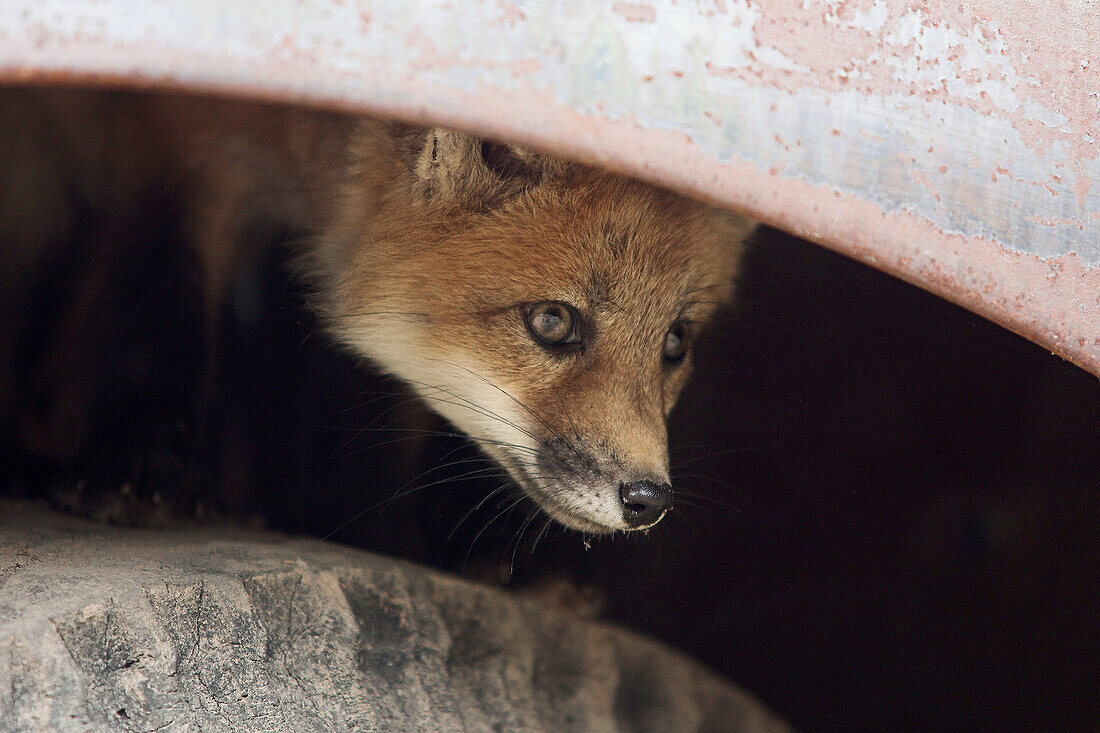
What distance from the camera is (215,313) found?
2262 millimetres

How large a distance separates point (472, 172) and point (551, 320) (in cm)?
35

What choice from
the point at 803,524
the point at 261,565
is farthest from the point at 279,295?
the point at 803,524

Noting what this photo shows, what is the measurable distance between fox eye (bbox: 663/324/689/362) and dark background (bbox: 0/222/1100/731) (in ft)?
1.14

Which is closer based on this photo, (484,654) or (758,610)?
(484,654)

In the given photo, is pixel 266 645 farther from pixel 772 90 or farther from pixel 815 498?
pixel 815 498

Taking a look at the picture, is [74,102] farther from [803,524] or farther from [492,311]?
[803,524]

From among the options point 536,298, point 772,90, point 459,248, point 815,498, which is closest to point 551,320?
point 536,298

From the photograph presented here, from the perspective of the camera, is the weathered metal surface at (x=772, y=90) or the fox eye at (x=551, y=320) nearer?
the weathered metal surface at (x=772, y=90)

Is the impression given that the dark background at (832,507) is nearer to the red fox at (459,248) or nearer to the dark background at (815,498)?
the dark background at (815,498)

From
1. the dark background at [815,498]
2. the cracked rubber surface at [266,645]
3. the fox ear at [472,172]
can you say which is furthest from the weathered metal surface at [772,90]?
the dark background at [815,498]

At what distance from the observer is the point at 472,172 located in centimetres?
185

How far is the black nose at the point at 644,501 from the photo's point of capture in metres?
1.74

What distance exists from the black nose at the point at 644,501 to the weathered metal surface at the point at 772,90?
0.75m

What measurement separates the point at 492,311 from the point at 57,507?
960mm
